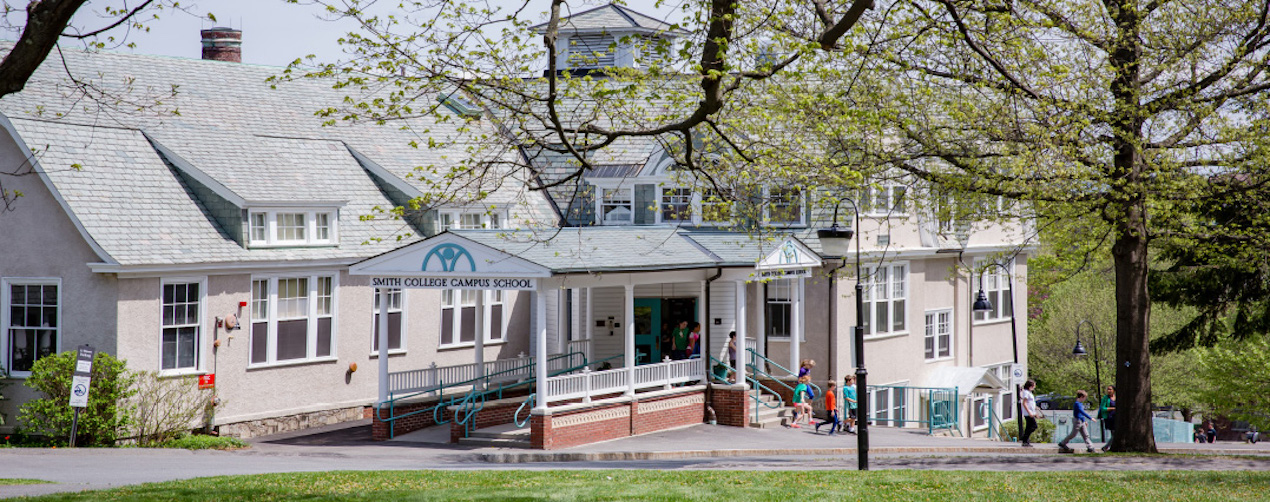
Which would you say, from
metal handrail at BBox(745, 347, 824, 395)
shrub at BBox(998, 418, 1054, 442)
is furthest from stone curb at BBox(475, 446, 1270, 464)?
shrub at BBox(998, 418, 1054, 442)

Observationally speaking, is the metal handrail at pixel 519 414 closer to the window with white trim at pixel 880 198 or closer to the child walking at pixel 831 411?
the child walking at pixel 831 411

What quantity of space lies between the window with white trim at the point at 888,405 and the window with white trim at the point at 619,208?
7841mm

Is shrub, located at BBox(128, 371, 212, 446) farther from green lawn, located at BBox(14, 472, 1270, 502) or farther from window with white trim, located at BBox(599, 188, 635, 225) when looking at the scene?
window with white trim, located at BBox(599, 188, 635, 225)

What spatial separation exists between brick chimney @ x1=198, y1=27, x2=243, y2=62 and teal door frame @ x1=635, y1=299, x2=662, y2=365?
44.7 feet

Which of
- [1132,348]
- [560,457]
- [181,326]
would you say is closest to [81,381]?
[181,326]

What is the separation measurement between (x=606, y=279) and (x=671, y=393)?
130 inches

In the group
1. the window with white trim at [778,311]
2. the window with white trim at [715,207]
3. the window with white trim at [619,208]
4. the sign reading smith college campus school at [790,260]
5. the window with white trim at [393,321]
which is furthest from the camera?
the window with white trim at [619,208]

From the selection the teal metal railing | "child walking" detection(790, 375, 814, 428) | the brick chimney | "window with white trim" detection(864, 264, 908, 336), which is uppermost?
the brick chimney

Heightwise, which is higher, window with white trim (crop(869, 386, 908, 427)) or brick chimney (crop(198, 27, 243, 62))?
brick chimney (crop(198, 27, 243, 62))

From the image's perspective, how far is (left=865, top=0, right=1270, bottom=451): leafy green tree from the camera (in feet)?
61.5

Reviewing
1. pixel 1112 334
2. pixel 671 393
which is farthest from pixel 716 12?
pixel 1112 334

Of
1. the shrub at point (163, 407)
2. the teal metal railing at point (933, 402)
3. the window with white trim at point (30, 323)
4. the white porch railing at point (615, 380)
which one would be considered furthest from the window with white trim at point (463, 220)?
the teal metal railing at point (933, 402)

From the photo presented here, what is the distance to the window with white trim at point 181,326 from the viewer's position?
24.0 m

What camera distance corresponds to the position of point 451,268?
23109 millimetres
